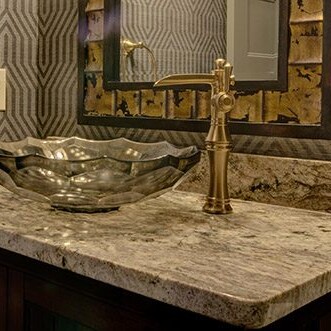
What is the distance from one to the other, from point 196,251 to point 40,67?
3.34 ft

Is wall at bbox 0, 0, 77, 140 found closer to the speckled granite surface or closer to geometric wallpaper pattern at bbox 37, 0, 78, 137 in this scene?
geometric wallpaper pattern at bbox 37, 0, 78, 137

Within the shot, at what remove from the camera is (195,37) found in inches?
50.6

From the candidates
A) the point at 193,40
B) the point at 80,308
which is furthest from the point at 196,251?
the point at 193,40

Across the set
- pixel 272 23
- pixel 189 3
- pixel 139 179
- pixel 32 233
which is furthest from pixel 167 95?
pixel 32 233

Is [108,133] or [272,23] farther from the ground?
[272,23]

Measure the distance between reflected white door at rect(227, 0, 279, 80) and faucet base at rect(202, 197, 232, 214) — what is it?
0.26m

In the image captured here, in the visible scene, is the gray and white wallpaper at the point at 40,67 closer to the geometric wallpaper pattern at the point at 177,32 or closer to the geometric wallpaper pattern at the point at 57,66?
the geometric wallpaper pattern at the point at 57,66

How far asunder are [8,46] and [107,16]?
0.96 ft

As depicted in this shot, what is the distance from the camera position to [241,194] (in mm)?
1207

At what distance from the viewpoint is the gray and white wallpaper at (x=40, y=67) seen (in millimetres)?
1617

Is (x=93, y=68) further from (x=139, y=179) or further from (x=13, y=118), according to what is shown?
(x=139, y=179)

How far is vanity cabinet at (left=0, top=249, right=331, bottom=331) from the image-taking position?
720 millimetres

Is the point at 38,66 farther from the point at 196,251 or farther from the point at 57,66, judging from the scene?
the point at 196,251

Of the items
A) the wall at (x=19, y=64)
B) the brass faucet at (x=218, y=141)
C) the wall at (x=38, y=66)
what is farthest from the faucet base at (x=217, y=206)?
the wall at (x=19, y=64)
